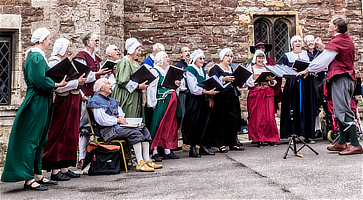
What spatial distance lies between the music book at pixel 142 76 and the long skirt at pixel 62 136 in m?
1.13

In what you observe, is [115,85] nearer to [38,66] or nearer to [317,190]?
[38,66]

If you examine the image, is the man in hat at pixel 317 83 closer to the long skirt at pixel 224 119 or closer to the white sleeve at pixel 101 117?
the long skirt at pixel 224 119

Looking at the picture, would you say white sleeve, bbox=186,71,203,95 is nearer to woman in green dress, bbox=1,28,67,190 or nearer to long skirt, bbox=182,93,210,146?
long skirt, bbox=182,93,210,146

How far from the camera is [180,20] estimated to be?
385 inches

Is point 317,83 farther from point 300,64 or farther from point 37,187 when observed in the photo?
point 37,187

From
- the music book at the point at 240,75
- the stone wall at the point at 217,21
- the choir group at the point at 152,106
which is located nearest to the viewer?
the choir group at the point at 152,106

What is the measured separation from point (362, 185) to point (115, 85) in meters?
3.82

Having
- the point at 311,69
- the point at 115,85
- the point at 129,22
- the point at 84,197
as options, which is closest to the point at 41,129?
the point at 84,197

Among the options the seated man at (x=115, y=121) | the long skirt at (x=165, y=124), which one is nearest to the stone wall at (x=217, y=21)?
the long skirt at (x=165, y=124)

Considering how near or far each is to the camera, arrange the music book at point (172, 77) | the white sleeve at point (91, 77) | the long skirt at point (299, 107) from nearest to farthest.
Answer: the white sleeve at point (91, 77) < the music book at point (172, 77) < the long skirt at point (299, 107)

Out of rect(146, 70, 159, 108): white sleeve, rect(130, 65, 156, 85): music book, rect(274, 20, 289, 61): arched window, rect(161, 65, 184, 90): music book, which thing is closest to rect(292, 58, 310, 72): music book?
rect(161, 65, 184, 90): music book

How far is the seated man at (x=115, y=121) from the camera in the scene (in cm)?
507

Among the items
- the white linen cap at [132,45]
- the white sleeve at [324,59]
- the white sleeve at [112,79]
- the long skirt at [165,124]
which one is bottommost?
the long skirt at [165,124]

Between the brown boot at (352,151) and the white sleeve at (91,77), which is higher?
the white sleeve at (91,77)
